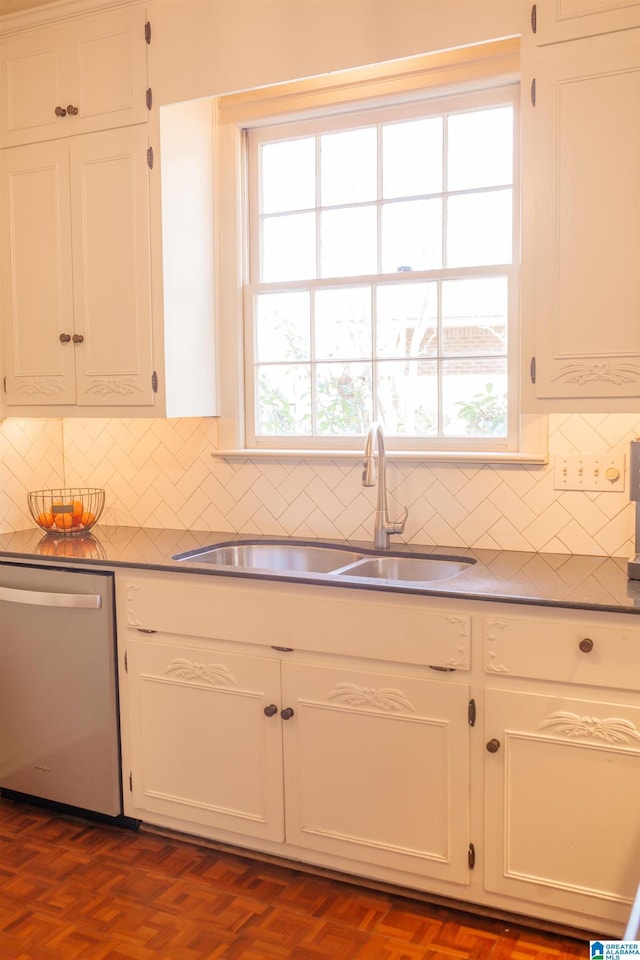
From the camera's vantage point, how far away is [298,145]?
320 centimetres

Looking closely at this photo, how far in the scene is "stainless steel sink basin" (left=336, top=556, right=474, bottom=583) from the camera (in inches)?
108

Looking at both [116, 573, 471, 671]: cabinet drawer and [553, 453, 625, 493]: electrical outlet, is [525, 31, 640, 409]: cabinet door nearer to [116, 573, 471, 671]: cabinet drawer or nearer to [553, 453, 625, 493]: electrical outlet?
[553, 453, 625, 493]: electrical outlet

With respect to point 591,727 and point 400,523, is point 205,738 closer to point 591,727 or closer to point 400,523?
point 400,523

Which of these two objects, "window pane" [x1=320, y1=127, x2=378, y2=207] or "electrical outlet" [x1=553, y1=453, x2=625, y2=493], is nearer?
"electrical outlet" [x1=553, y1=453, x2=625, y2=493]

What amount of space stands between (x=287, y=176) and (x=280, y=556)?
137 cm

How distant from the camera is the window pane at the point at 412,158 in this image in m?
2.98

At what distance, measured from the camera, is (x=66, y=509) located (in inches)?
129

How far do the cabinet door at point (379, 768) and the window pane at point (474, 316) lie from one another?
3.78 feet

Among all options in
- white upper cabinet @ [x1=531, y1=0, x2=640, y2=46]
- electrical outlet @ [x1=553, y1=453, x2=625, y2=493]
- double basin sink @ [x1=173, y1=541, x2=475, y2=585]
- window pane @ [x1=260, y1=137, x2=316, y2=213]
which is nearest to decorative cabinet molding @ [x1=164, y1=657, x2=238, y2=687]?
double basin sink @ [x1=173, y1=541, x2=475, y2=585]

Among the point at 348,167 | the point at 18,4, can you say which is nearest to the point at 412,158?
the point at 348,167

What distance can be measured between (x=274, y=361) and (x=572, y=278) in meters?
1.22

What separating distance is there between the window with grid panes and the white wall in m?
0.37

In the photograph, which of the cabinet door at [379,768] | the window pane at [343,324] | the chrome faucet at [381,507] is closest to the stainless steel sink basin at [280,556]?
the chrome faucet at [381,507]

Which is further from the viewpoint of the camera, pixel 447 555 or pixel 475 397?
pixel 475 397
